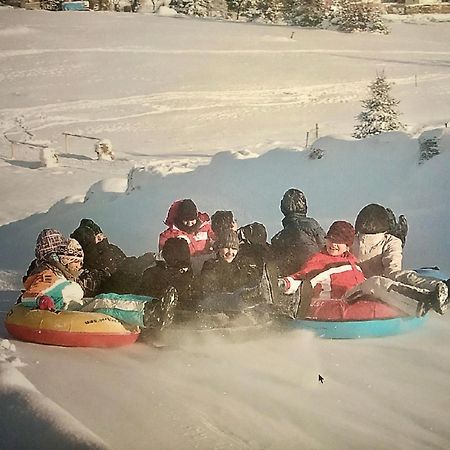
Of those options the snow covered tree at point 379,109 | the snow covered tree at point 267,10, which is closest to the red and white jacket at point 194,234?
the snow covered tree at point 379,109

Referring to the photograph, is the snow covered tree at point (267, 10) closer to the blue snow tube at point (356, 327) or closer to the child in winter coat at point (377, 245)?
the child in winter coat at point (377, 245)

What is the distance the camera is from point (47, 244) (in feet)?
11.9

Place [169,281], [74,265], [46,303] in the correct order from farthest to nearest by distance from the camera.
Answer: [74,265] → [169,281] → [46,303]

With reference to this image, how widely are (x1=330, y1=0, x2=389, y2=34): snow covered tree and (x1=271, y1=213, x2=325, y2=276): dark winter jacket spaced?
1.02m

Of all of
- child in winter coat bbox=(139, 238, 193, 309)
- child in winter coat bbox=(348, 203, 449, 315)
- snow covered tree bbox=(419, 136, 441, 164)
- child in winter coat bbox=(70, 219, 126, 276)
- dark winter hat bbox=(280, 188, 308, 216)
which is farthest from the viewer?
snow covered tree bbox=(419, 136, 441, 164)

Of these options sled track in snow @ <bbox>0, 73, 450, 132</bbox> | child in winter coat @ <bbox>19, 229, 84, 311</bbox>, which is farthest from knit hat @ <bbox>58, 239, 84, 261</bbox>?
sled track in snow @ <bbox>0, 73, 450, 132</bbox>

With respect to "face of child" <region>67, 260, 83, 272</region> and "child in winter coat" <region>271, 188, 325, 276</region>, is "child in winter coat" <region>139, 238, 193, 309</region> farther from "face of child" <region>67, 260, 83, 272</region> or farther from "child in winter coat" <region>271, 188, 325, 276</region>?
"child in winter coat" <region>271, 188, 325, 276</region>

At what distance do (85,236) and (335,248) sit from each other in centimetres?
126

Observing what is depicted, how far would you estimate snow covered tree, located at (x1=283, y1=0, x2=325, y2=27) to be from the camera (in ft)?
13.1

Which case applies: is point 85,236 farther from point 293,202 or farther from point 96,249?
point 293,202

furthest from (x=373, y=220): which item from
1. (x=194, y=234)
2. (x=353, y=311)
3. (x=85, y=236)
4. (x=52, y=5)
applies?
(x=52, y=5)

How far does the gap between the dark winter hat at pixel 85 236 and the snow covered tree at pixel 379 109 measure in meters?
1.48

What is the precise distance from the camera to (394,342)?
11.2 ft

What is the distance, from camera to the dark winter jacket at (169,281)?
3.52m
